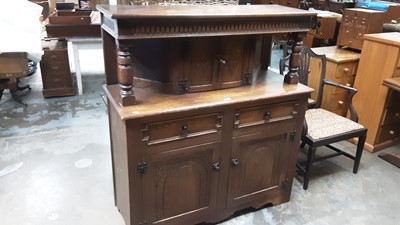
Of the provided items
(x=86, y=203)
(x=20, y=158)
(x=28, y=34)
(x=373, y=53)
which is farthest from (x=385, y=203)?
(x=28, y=34)

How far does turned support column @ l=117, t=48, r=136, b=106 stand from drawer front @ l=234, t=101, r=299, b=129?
58 centimetres

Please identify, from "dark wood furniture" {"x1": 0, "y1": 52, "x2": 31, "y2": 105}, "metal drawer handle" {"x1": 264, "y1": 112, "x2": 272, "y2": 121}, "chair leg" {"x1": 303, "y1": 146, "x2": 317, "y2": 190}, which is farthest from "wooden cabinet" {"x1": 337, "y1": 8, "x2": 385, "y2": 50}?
"dark wood furniture" {"x1": 0, "y1": 52, "x2": 31, "y2": 105}

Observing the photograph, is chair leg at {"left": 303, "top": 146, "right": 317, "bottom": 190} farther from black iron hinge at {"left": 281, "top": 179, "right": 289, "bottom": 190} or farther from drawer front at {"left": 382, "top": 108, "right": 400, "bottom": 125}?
drawer front at {"left": 382, "top": 108, "right": 400, "bottom": 125}

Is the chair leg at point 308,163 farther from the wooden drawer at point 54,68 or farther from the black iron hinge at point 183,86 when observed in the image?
the wooden drawer at point 54,68

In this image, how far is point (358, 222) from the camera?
2115 mm

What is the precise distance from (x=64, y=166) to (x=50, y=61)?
1665 mm

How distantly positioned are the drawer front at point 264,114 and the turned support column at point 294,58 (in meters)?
0.16

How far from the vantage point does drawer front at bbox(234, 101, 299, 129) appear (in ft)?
5.89

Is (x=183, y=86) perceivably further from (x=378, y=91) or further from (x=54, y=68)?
(x=54, y=68)

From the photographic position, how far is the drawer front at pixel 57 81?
12.6 feet

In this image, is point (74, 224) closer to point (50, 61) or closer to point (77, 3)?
point (50, 61)

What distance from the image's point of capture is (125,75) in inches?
58.8

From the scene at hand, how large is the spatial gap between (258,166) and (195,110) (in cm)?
64

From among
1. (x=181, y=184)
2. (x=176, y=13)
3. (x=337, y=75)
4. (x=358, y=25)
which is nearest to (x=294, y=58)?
(x=176, y=13)
